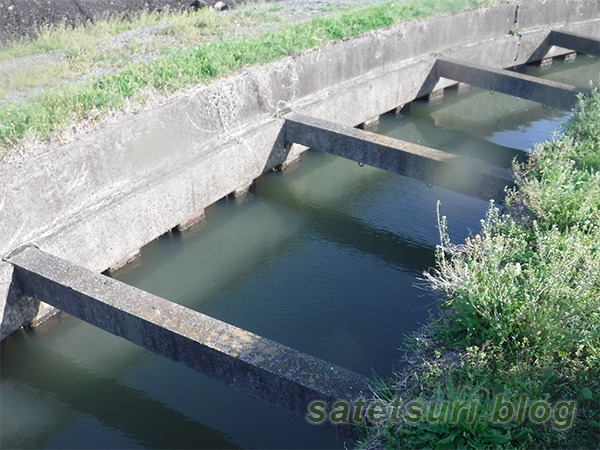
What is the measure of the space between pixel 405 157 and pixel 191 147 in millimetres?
2332

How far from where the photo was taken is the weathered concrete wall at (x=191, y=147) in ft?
16.7

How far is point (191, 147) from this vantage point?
6.44 meters

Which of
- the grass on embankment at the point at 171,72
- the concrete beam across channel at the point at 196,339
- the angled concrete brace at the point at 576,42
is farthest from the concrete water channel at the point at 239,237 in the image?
the angled concrete brace at the point at 576,42

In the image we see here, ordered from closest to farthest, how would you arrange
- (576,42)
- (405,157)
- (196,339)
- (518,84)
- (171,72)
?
(196,339) → (405,157) → (171,72) → (518,84) → (576,42)

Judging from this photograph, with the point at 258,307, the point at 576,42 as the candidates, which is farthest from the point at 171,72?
the point at 576,42

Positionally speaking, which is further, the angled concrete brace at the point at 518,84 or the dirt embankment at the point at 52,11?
the dirt embankment at the point at 52,11

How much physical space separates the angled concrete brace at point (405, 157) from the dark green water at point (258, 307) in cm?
62

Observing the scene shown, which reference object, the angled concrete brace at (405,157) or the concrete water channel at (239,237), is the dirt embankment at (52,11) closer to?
the concrete water channel at (239,237)

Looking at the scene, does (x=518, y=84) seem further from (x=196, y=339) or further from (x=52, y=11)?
(x=52, y=11)

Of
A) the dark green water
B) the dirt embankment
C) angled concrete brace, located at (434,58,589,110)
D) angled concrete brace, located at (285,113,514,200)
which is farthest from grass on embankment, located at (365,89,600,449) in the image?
the dirt embankment

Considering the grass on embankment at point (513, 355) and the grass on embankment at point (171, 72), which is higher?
Answer: the grass on embankment at point (171, 72)

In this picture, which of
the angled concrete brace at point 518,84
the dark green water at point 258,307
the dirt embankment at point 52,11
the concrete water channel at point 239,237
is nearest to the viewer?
the concrete water channel at point 239,237

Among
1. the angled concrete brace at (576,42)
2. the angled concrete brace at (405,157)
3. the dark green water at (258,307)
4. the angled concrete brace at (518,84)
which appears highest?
the angled concrete brace at (576,42)

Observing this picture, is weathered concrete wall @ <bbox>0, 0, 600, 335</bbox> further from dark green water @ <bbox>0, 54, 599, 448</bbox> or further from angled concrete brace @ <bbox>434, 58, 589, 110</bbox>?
angled concrete brace @ <bbox>434, 58, 589, 110</bbox>
